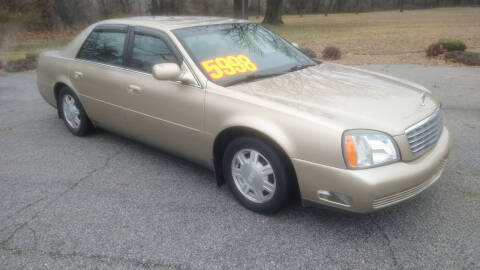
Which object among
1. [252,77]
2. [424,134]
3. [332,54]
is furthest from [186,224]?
[332,54]

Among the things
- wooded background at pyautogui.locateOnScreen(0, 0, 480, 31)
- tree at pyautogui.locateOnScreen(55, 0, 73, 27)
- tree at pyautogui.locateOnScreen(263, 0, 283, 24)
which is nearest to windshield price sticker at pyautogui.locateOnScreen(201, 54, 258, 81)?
wooded background at pyautogui.locateOnScreen(0, 0, 480, 31)

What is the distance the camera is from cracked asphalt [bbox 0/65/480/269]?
2750 millimetres

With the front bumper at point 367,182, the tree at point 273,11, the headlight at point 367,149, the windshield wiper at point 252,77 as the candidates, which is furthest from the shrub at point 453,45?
the tree at point 273,11

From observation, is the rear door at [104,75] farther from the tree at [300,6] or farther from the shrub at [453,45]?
the tree at [300,6]

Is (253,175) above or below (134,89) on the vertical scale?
below

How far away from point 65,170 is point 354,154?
10.2 feet

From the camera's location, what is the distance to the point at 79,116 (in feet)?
16.9

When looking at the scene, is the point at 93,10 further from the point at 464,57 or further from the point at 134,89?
the point at 134,89

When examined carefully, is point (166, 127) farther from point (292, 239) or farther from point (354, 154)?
point (354, 154)

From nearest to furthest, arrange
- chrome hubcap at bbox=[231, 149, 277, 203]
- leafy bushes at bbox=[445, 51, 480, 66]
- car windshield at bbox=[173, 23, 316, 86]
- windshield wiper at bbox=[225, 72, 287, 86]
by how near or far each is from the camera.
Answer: chrome hubcap at bbox=[231, 149, 277, 203] → windshield wiper at bbox=[225, 72, 287, 86] → car windshield at bbox=[173, 23, 316, 86] → leafy bushes at bbox=[445, 51, 480, 66]

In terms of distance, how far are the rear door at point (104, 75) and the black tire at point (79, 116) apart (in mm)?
173

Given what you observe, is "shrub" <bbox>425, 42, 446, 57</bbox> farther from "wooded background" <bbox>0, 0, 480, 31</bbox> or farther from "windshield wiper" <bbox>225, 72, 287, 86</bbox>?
"windshield wiper" <bbox>225, 72, 287, 86</bbox>

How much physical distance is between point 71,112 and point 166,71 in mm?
2457

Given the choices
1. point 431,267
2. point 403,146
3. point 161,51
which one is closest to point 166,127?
point 161,51
